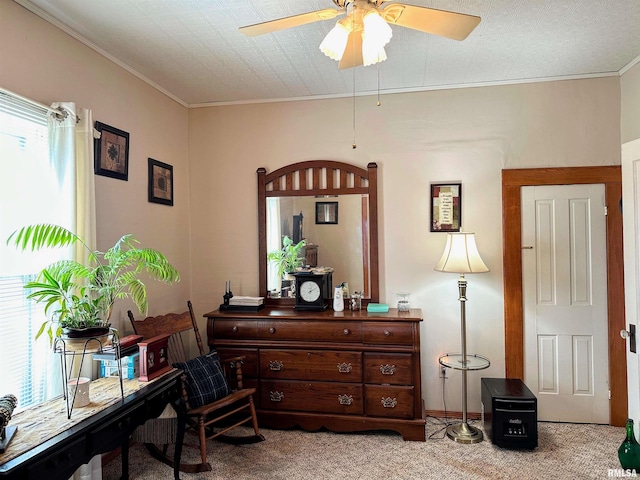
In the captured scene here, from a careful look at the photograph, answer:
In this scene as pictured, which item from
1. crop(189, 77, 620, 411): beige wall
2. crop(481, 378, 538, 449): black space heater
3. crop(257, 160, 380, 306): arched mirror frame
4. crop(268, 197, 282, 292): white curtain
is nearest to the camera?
crop(481, 378, 538, 449): black space heater

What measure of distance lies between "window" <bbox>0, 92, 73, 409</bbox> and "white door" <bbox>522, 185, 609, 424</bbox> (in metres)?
3.28

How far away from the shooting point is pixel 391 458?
2701 millimetres

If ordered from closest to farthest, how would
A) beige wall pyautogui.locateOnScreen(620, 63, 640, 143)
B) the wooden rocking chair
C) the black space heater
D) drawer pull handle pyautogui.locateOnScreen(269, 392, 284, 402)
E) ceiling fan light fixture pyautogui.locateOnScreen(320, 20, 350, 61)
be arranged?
ceiling fan light fixture pyautogui.locateOnScreen(320, 20, 350, 61) → the wooden rocking chair → the black space heater → beige wall pyautogui.locateOnScreen(620, 63, 640, 143) → drawer pull handle pyautogui.locateOnScreen(269, 392, 284, 402)

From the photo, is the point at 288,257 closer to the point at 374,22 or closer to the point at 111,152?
the point at 111,152

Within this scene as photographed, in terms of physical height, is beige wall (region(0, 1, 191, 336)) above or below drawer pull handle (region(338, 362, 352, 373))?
above

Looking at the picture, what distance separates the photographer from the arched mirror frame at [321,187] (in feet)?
11.3

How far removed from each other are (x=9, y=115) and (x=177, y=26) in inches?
40.3

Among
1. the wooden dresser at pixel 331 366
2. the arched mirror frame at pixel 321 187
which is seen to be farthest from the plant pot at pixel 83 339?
the arched mirror frame at pixel 321 187

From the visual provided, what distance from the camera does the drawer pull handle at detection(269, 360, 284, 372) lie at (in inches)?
123

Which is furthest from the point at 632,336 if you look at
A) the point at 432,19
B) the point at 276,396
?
the point at 276,396

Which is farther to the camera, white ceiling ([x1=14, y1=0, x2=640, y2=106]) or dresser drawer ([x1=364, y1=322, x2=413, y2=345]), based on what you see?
dresser drawer ([x1=364, y1=322, x2=413, y2=345])

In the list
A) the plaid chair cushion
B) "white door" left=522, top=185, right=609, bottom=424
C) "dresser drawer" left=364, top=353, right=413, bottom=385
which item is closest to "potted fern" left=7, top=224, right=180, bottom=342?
the plaid chair cushion

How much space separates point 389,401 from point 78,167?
8.37ft

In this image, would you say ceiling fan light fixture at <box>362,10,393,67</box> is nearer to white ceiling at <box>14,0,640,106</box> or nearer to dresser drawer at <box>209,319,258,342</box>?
white ceiling at <box>14,0,640,106</box>
